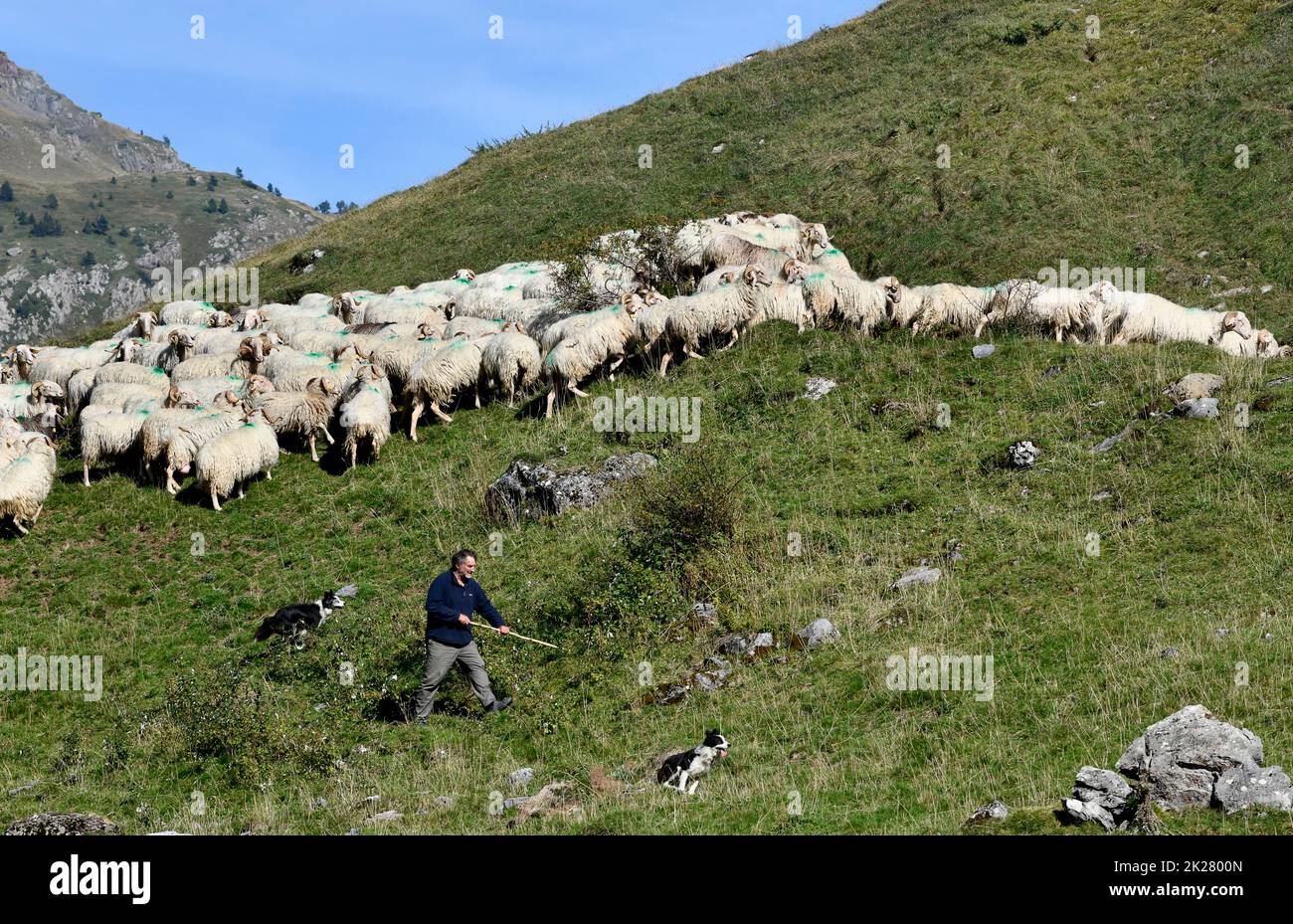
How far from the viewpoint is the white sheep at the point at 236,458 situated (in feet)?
69.6

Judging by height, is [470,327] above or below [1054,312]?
above

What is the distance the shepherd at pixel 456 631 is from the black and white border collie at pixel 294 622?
143 inches

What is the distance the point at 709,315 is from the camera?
23.2 metres

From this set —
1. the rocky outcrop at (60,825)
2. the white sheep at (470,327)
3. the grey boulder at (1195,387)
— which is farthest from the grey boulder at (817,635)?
the white sheep at (470,327)

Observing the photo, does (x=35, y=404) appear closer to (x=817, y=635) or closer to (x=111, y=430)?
(x=111, y=430)

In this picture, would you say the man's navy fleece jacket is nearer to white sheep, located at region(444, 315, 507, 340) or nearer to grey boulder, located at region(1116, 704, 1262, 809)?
grey boulder, located at region(1116, 704, 1262, 809)

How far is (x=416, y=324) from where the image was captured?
89.2ft

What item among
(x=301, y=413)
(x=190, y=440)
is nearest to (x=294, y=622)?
(x=190, y=440)

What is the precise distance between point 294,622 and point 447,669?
4183mm

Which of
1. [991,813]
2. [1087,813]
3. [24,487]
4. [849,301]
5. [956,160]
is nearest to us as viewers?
[1087,813]

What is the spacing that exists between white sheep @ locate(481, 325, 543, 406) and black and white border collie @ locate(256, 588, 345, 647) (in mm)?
7547

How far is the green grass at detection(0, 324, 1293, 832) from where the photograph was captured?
1098 centimetres
